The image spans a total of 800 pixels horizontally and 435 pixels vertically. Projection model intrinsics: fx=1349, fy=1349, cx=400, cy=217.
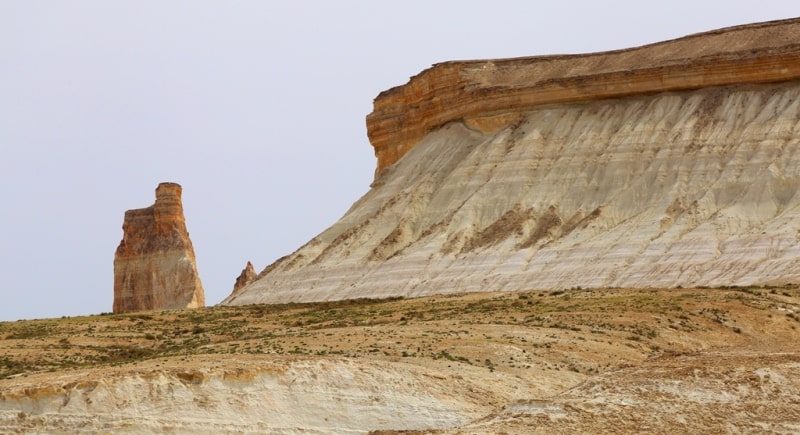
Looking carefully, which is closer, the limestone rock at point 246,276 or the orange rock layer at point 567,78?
the orange rock layer at point 567,78

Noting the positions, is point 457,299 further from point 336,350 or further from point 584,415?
point 584,415

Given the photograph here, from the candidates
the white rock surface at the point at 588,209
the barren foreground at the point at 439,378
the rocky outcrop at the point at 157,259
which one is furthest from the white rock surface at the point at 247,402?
the rocky outcrop at the point at 157,259

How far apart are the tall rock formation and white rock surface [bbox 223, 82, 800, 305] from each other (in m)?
0.10

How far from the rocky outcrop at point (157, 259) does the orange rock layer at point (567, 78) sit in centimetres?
2462

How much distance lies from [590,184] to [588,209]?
2328 mm

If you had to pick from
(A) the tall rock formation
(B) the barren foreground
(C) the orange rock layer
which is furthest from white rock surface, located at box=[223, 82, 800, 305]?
(B) the barren foreground

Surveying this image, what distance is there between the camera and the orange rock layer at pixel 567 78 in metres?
67.1

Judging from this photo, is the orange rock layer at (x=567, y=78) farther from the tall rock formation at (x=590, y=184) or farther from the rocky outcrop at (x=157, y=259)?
the rocky outcrop at (x=157, y=259)

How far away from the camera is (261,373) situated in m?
27.2

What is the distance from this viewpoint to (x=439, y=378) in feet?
94.0

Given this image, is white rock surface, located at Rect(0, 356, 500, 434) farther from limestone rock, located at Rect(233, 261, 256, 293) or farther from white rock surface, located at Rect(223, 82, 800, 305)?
limestone rock, located at Rect(233, 261, 256, 293)

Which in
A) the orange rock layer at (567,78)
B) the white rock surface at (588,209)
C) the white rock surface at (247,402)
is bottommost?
the white rock surface at (247,402)

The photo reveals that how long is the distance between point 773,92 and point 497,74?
18550 mm

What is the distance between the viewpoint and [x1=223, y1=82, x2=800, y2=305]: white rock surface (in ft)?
182
